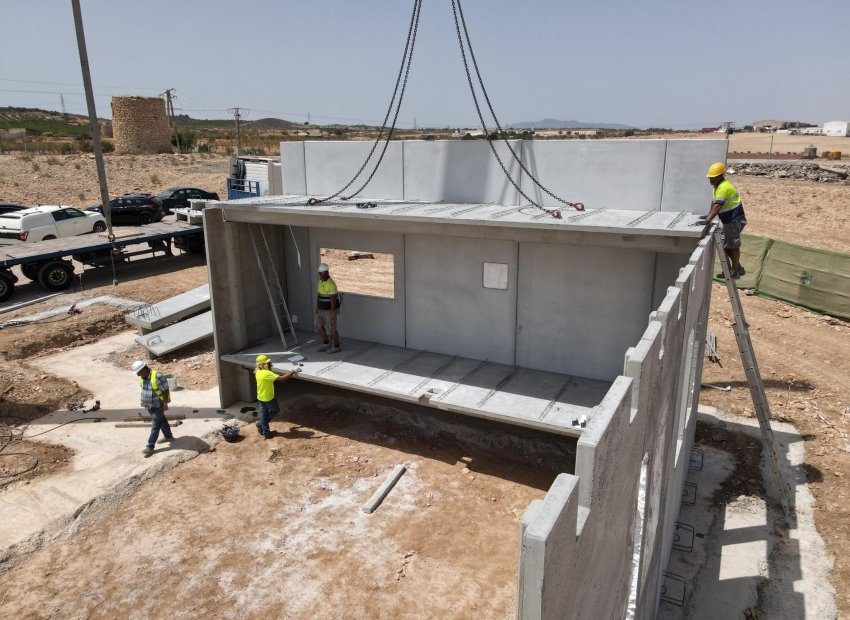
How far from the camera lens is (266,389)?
35.5 ft

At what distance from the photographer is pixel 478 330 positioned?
36.8 ft

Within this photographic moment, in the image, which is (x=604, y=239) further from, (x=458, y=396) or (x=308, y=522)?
(x=308, y=522)

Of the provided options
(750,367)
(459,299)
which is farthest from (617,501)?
(459,299)

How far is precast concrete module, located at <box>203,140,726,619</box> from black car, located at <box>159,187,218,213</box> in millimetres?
18477

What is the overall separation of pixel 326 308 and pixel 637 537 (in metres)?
7.83

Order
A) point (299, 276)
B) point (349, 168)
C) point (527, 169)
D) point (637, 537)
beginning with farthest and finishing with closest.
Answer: point (299, 276) → point (349, 168) → point (527, 169) → point (637, 537)

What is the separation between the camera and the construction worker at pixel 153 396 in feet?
33.4

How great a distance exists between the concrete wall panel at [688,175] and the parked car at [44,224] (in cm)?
2215

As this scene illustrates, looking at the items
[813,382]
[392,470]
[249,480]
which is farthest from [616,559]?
[813,382]

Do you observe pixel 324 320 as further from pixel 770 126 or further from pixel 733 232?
pixel 770 126

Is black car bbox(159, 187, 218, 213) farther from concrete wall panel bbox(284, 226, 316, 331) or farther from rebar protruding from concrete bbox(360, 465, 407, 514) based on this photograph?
rebar protruding from concrete bbox(360, 465, 407, 514)

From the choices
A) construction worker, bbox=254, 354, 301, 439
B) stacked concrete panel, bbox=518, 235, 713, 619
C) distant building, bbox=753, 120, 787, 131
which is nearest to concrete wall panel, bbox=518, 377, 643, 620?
stacked concrete panel, bbox=518, 235, 713, 619

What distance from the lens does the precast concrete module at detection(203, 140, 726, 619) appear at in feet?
26.1

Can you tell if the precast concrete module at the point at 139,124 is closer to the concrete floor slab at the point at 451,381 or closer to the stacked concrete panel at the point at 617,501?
the concrete floor slab at the point at 451,381
